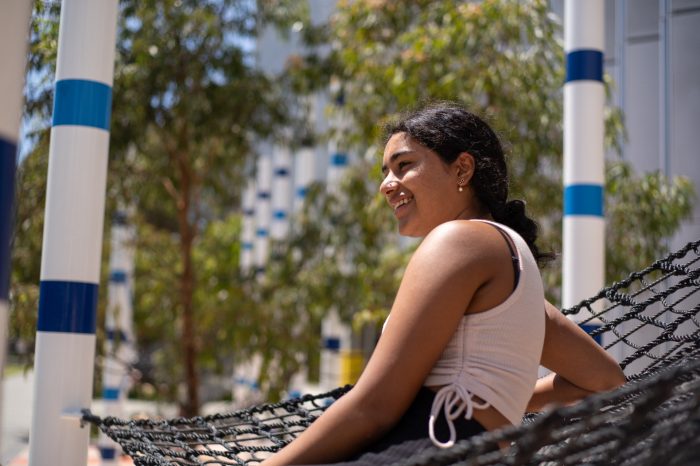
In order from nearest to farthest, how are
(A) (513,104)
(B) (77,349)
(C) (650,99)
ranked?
1. (B) (77,349)
2. (A) (513,104)
3. (C) (650,99)

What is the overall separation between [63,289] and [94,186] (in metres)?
0.29

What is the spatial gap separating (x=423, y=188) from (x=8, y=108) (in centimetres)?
83

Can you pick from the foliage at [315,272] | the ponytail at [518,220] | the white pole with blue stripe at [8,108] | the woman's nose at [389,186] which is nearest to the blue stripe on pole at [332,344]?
the foliage at [315,272]

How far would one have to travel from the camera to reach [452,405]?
1.41m

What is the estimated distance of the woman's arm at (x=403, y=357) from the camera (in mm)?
1394

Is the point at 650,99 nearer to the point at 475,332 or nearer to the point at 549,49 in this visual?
the point at 549,49

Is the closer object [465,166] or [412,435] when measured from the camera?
[412,435]

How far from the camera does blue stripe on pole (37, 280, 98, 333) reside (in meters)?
2.24

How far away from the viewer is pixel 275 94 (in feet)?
23.5

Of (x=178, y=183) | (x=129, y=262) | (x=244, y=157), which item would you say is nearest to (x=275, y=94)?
(x=244, y=157)

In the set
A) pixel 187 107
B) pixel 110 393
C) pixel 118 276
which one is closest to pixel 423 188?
pixel 187 107

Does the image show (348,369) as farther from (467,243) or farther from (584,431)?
(584,431)

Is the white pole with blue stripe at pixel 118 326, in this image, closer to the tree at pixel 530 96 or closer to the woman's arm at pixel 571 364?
the tree at pixel 530 96

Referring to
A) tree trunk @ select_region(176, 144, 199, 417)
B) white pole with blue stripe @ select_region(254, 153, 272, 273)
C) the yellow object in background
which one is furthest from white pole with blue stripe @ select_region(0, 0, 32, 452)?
white pole with blue stripe @ select_region(254, 153, 272, 273)
